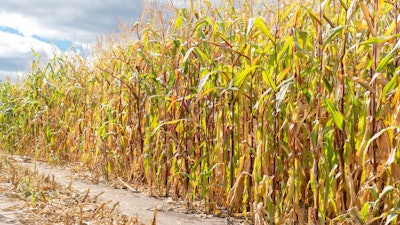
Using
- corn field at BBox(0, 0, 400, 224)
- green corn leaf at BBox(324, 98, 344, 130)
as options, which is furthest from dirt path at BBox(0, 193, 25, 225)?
green corn leaf at BBox(324, 98, 344, 130)

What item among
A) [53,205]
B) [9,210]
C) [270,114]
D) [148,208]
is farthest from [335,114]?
[9,210]

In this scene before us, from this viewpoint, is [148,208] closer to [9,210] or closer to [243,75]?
[9,210]

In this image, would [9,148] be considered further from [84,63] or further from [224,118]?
[224,118]

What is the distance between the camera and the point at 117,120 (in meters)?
4.32

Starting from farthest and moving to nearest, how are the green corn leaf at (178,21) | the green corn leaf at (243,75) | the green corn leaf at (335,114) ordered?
the green corn leaf at (178,21) < the green corn leaf at (243,75) < the green corn leaf at (335,114)

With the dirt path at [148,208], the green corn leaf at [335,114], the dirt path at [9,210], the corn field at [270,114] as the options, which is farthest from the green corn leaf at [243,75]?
the dirt path at [9,210]

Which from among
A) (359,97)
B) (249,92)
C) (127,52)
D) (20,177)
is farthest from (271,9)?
(20,177)

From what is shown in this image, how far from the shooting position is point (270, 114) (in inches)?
97.3

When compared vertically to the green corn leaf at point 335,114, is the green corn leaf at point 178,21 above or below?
above

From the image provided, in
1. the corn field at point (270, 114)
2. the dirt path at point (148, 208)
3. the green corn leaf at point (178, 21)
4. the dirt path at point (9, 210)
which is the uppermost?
the green corn leaf at point (178, 21)

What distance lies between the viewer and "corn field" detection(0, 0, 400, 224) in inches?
87.0

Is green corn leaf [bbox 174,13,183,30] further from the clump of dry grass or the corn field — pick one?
the clump of dry grass

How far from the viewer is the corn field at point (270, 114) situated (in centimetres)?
221

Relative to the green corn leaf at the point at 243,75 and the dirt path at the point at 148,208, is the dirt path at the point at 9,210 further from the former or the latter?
the green corn leaf at the point at 243,75
